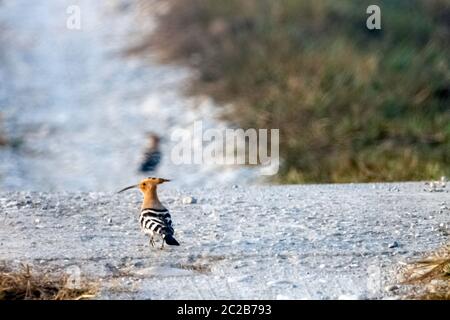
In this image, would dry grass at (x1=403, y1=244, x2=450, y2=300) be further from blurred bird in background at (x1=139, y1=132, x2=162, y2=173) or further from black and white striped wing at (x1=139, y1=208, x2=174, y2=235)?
blurred bird in background at (x1=139, y1=132, x2=162, y2=173)

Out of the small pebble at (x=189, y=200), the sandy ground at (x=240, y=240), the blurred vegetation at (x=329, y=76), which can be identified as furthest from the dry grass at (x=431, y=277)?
the blurred vegetation at (x=329, y=76)

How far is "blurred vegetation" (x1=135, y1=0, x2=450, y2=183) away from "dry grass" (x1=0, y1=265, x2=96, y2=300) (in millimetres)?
1393

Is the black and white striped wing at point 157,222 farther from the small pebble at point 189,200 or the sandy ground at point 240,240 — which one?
the small pebble at point 189,200

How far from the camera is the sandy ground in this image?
2.90 meters

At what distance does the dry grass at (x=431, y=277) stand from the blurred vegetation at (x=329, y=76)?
41.1 inches

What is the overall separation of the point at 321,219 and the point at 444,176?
830 millimetres

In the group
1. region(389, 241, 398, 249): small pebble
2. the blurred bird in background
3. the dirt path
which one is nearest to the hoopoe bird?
region(389, 241, 398, 249): small pebble

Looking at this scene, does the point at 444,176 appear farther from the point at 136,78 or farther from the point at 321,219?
the point at 136,78

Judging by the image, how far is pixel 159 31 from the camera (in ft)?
17.9

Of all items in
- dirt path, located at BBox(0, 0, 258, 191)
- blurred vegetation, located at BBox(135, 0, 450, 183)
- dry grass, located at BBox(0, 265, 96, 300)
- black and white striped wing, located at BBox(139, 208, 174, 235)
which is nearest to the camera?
dry grass, located at BBox(0, 265, 96, 300)

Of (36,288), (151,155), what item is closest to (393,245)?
(36,288)

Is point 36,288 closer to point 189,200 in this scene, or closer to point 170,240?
point 170,240

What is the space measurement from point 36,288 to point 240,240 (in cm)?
55

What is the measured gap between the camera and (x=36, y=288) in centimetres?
286
